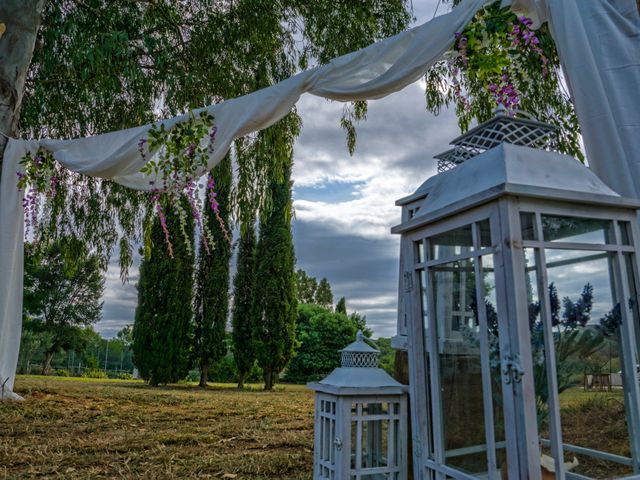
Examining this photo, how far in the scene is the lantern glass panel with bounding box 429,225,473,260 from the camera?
1159 millimetres

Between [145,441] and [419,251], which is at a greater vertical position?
[419,251]

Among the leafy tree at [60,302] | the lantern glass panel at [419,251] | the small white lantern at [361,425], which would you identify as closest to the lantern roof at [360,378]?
the small white lantern at [361,425]

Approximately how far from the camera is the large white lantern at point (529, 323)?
3.26ft

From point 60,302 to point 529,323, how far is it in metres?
19.1

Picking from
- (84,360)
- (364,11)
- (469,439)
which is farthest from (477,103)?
(84,360)

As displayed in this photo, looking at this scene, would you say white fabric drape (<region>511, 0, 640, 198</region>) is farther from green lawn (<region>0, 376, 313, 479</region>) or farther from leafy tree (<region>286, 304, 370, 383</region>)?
leafy tree (<region>286, 304, 370, 383</region>)

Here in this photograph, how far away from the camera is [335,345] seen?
1295cm

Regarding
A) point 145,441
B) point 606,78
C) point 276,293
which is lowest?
point 145,441

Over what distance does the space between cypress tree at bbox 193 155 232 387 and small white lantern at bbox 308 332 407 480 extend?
27.4 ft

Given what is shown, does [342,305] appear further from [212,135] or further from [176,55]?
[212,135]

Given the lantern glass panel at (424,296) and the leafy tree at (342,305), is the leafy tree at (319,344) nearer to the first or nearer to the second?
the leafy tree at (342,305)

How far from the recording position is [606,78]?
5.41 ft

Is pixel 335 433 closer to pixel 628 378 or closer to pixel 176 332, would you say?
pixel 628 378

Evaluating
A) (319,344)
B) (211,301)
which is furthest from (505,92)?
(319,344)
